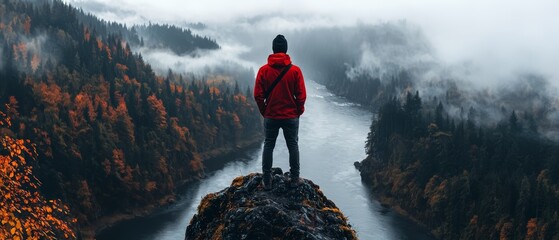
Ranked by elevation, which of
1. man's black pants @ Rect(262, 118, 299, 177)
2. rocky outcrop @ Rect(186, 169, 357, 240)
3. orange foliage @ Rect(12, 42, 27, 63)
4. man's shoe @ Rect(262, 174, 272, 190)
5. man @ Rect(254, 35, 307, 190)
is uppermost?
man @ Rect(254, 35, 307, 190)

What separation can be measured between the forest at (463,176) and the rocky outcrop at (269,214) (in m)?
101

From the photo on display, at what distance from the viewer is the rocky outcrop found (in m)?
15.7

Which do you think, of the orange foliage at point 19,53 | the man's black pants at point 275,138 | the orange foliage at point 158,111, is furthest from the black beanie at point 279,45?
the orange foliage at point 19,53

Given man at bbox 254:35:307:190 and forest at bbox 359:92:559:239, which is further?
forest at bbox 359:92:559:239

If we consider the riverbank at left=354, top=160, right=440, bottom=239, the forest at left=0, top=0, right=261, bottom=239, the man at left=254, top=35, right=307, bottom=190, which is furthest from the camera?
the riverbank at left=354, top=160, right=440, bottom=239

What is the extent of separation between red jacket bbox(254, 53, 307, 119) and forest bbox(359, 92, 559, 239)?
10172 cm

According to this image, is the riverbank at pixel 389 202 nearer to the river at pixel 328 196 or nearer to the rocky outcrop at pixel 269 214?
the river at pixel 328 196

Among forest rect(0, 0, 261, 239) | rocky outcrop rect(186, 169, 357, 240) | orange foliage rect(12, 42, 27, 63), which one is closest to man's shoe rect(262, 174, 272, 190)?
rocky outcrop rect(186, 169, 357, 240)

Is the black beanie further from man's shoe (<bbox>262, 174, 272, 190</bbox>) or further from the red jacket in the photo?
man's shoe (<bbox>262, 174, 272, 190</bbox>)

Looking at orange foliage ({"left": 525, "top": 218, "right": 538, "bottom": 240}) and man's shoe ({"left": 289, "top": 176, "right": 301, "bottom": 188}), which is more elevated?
man's shoe ({"left": 289, "top": 176, "right": 301, "bottom": 188})

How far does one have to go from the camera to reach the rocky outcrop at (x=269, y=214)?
51.6ft

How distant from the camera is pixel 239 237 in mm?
15742

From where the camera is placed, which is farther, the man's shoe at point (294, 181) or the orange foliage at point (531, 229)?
the orange foliage at point (531, 229)

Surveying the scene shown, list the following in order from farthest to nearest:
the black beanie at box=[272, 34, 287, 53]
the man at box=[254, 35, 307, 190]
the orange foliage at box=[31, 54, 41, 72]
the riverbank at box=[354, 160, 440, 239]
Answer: the orange foliage at box=[31, 54, 41, 72] → the riverbank at box=[354, 160, 440, 239] → the black beanie at box=[272, 34, 287, 53] → the man at box=[254, 35, 307, 190]
